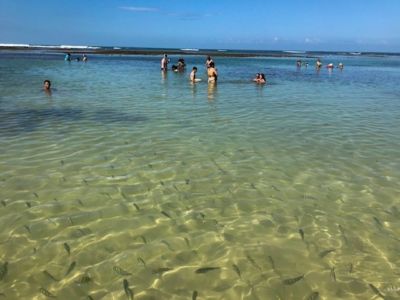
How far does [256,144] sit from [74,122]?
6.87 metres

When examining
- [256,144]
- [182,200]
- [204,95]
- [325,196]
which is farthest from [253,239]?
[204,95]

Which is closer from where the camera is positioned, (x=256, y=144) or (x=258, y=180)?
(x=258, y=180)

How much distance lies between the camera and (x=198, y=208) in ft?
23.9

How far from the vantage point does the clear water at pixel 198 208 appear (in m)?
5.30

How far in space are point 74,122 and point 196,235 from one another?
9.36 m

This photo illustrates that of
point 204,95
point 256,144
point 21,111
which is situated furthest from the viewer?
point 204,95

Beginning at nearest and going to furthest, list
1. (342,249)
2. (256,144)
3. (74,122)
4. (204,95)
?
(342,249), (256,144), (74,122), (204,95)

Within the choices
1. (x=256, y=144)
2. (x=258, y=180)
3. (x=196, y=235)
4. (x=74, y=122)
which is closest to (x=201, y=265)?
(x=196, y=235)

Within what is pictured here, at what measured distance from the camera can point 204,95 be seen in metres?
21.9

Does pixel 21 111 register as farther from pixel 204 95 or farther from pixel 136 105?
pixel 204 95

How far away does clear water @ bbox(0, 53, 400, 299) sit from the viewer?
5.30 m

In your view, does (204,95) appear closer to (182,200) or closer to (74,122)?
(74,122)

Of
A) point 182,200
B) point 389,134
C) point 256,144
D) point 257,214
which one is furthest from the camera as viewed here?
point 389,134

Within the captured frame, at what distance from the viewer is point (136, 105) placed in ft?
59.7
